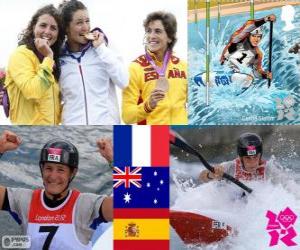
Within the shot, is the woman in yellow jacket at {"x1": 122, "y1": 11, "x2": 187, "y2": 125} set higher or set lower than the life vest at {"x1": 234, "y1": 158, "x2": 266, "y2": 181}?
higher

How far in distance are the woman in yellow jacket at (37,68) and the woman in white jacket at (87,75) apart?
2.2 inches

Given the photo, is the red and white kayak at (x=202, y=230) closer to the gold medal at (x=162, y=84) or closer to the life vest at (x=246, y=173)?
the life vest at (x=246, y=173)

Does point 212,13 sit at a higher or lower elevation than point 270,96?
higher

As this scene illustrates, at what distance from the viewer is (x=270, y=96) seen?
510 cm

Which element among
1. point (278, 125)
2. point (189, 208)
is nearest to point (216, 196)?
point (189, 208)

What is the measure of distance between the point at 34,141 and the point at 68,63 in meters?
0.49

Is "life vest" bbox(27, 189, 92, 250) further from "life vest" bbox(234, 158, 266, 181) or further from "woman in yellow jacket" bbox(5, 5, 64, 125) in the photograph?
"life vest" bbox(234, 158, 266, 181)

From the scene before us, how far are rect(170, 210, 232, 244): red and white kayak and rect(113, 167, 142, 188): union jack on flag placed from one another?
1.20 feet

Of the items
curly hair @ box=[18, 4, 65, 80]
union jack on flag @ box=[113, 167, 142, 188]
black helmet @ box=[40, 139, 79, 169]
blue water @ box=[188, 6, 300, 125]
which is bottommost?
union jack on flag @ box=[113, 167, 142, 188]

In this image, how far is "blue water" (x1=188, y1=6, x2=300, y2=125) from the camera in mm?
5086

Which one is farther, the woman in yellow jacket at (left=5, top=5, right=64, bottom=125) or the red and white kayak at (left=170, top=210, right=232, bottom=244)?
the red and white kayak at (left=170, top=210, right=232, bottom=244)

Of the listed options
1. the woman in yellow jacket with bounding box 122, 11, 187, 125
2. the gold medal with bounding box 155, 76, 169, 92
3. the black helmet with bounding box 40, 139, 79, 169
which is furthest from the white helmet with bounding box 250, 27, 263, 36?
the black helmet with bounding box 40, 139, 79, 169

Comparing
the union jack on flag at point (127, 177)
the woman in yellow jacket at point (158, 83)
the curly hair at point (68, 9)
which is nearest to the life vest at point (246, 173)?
the woman in yellow jacket at point (158, 83)

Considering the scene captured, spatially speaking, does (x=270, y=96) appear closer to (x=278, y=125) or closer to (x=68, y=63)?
Result: (x=278, y=125)
